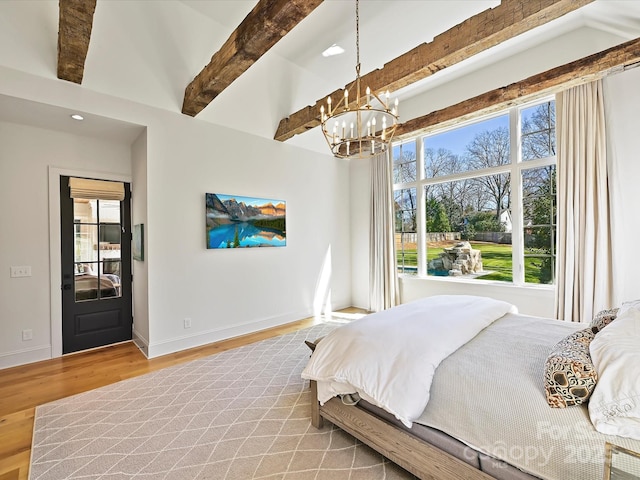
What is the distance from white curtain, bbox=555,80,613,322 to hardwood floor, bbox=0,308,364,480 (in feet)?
12.1

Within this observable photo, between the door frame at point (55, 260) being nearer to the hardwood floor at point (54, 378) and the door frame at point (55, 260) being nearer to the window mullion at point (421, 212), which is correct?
the hardwood floor at point (54, 378)

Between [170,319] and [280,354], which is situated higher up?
[170,319]

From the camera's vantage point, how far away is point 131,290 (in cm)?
412

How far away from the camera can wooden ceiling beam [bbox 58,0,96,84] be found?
209cm

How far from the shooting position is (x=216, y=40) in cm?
362

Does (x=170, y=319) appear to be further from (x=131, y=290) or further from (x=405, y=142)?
(x=405, y=142)

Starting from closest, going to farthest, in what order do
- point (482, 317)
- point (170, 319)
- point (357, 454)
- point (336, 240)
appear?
point (357, 454), point (482, 317), point (170, 319), point (336, 240)

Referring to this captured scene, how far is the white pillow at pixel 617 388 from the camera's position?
1.12 metres

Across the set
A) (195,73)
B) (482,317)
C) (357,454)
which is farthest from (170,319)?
(482,317)

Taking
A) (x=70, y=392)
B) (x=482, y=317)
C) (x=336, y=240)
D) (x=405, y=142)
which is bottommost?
(x=70, y=392)

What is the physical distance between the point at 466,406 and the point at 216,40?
14.2 feet

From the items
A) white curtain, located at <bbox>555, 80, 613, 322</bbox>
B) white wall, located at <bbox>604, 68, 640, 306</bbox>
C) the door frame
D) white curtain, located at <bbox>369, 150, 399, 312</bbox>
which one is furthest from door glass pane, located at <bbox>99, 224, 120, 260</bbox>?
white wall, located at <bbox>604, 68, 640, 306</bbox>

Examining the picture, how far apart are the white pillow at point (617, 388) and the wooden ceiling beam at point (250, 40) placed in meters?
2.47

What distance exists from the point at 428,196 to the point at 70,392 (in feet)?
16.7
